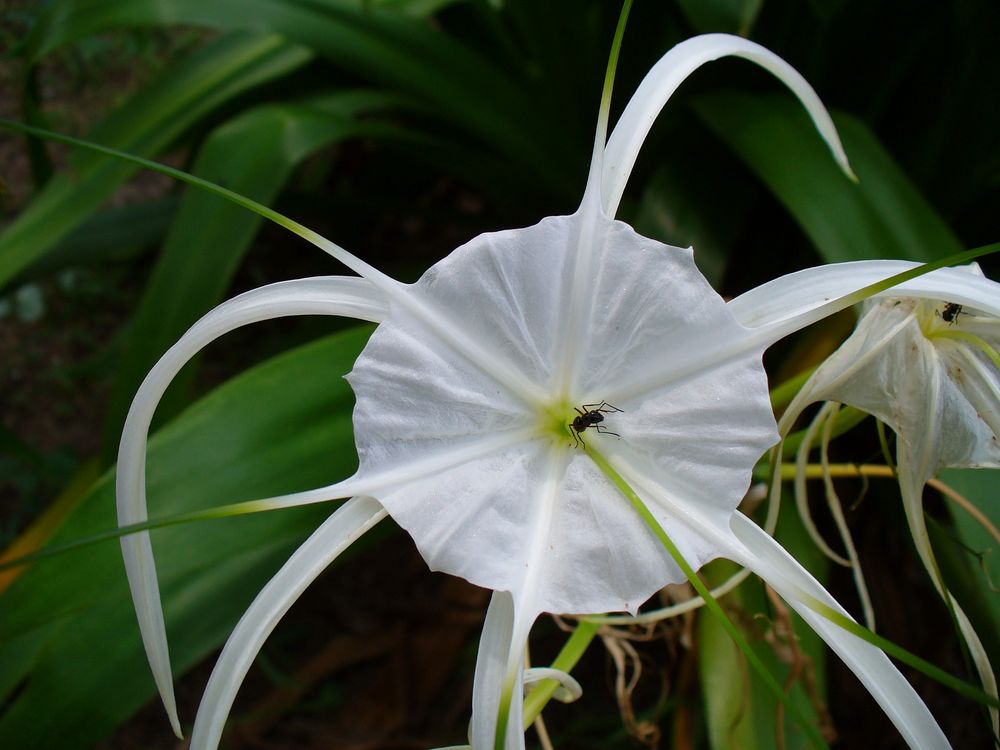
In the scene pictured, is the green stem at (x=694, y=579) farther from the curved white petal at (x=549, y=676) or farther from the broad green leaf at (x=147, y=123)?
the broad green leaf at (x=147, y=123)

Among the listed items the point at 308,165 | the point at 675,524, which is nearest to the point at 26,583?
the point at 675,524

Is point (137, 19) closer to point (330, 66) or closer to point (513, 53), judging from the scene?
point (330, 66)

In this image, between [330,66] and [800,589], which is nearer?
[800,589]

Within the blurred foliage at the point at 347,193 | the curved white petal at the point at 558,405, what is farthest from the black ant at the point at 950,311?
the blurred foliage at the point at 347,193

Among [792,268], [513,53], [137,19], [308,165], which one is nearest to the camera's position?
[137,19]

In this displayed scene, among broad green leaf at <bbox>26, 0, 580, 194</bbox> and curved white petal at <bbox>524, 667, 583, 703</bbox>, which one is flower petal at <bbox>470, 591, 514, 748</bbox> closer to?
curved white petal at <bbox>524, 667, 583, 703</bbox>

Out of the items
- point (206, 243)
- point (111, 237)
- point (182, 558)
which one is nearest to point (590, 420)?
point (182, 558)
